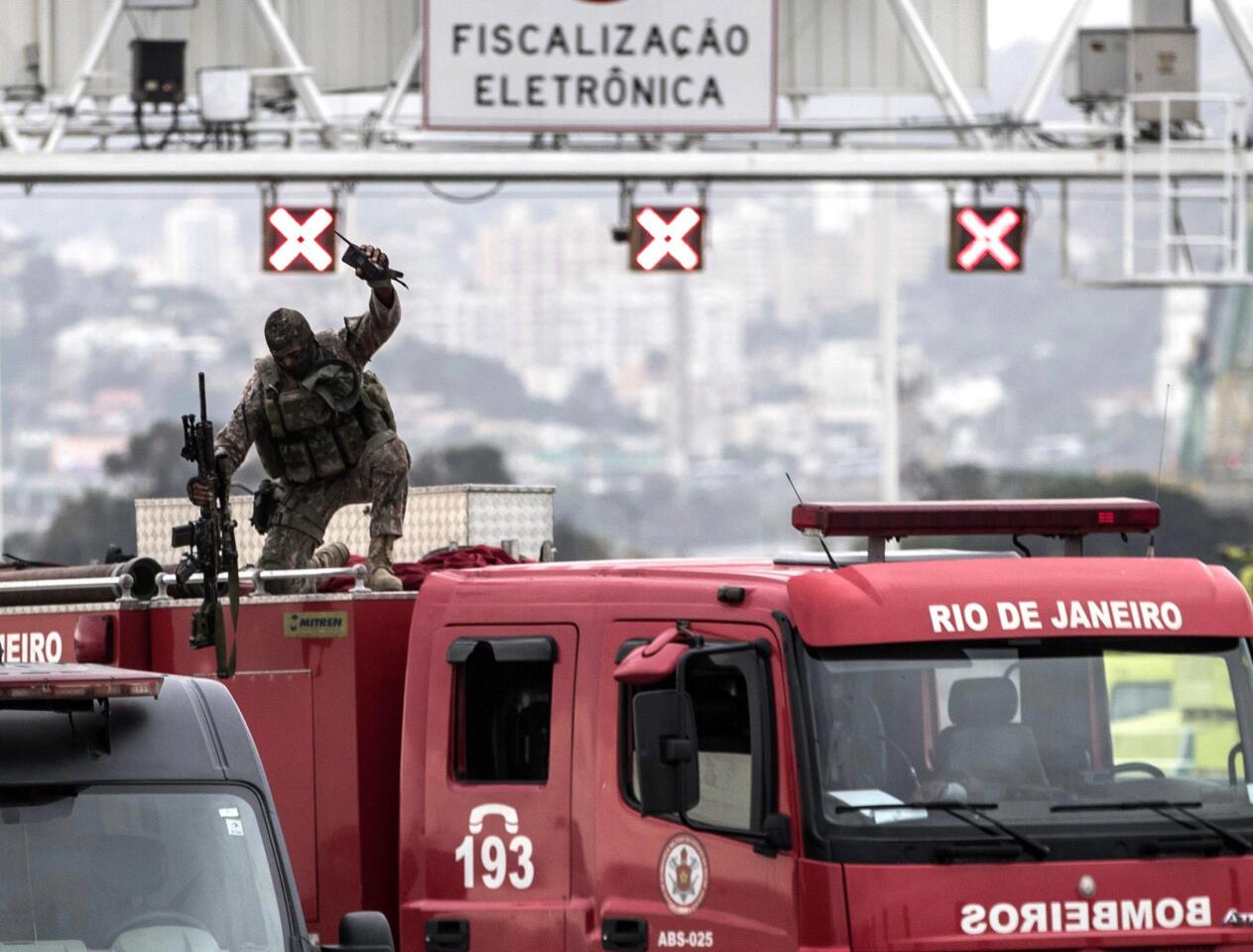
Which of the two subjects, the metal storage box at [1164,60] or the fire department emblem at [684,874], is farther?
the metal storage box at [1164,60]

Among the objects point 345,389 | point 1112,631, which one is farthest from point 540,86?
point 1112,631

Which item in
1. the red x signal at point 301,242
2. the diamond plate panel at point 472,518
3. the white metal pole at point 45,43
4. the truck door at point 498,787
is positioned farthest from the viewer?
the white metal pole at point 45,43

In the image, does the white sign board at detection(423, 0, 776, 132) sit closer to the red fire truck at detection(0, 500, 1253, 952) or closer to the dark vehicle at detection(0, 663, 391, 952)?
the red fire truck at detection(0, 500, 1253, 952)

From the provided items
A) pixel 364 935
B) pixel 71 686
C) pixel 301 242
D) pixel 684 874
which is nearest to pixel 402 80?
pixel 301 242

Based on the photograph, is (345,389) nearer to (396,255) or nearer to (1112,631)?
(1112,631)

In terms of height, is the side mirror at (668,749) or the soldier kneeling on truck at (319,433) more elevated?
the soldier kneeling on truck at (319,433)

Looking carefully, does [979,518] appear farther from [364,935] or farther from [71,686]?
[71,686]

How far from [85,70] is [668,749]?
1255cm

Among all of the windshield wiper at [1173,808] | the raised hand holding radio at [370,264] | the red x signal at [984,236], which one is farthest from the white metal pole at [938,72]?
the windshield wiper at [1173,808]

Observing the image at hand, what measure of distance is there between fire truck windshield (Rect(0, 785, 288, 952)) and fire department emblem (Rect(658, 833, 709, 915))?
4.65 ft

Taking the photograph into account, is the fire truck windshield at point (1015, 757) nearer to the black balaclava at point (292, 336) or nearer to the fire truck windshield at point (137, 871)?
the fire truck windshield at point (137, 871)

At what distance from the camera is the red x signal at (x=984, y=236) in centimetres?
1777

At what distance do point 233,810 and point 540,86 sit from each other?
1198 cm

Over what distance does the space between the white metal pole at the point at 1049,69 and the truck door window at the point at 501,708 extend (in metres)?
11.2
